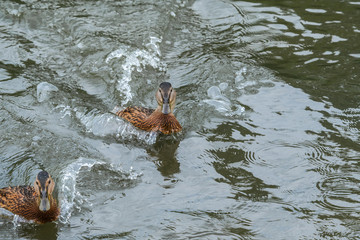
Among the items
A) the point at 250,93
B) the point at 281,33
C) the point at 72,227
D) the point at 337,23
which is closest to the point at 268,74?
the point at 250,93

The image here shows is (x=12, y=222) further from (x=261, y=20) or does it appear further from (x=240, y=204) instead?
(x=261, y=20)

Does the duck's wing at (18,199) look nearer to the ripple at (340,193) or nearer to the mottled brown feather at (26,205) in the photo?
the mottled brown feather at (26,205)

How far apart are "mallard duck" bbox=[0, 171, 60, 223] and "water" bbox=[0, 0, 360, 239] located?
0.11 metres

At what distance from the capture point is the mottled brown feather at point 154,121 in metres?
8.39

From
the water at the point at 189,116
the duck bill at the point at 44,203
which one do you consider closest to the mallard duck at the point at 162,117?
the water at the point at 189,116

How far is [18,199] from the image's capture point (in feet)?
21.5

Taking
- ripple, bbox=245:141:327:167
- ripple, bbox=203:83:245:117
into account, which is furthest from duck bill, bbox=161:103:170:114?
ripple, bbox=245:141:327:167

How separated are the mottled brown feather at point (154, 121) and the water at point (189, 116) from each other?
0.37 feet

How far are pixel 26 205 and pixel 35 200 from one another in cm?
11

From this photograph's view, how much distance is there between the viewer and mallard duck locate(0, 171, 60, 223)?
6.28 metres

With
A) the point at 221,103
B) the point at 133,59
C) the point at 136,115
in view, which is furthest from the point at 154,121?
the point at 133,59

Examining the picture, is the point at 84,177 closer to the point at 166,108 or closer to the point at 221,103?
the point at 166,108

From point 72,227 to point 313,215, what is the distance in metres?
2.56

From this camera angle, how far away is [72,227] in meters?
6.39
